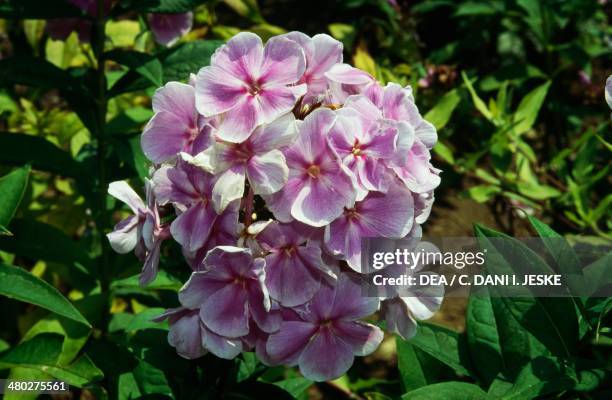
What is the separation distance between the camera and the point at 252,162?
0.95 metres

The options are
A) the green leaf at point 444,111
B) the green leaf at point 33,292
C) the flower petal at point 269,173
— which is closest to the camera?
the flower petal at point 269,173

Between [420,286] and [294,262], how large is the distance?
0.22 m

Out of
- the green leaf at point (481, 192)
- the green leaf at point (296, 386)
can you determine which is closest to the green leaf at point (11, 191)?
the green leaf at point (296, 386)

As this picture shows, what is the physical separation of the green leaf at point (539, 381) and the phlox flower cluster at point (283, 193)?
0.50 feet

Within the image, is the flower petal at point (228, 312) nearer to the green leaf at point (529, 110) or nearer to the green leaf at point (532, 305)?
the green leaf at point (532, 305)

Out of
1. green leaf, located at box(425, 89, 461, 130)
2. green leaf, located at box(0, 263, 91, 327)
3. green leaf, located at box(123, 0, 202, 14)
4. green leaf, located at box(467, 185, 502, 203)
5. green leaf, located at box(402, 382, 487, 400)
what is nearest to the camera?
green leaf, located at box(402, 382, 487, 400)

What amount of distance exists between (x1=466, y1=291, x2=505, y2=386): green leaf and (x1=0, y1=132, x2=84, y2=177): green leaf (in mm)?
861

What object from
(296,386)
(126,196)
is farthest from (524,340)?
(126,196)

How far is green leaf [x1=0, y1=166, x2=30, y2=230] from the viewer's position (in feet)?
4.27

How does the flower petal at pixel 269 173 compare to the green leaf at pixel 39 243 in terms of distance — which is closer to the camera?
the flower petal at pixel 269 173

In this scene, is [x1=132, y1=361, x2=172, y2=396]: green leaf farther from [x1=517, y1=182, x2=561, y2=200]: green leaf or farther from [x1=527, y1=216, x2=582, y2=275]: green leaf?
[x1=517, y1=182, x2=561, y2=200]: green leaf

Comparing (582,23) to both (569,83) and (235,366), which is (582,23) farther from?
(235,366)

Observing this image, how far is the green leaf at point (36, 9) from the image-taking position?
148 cm

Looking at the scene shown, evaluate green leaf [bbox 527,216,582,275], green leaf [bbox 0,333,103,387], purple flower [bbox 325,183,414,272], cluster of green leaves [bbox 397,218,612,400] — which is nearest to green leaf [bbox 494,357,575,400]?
cluster of green leaves [bbox 397,218,612,400]
